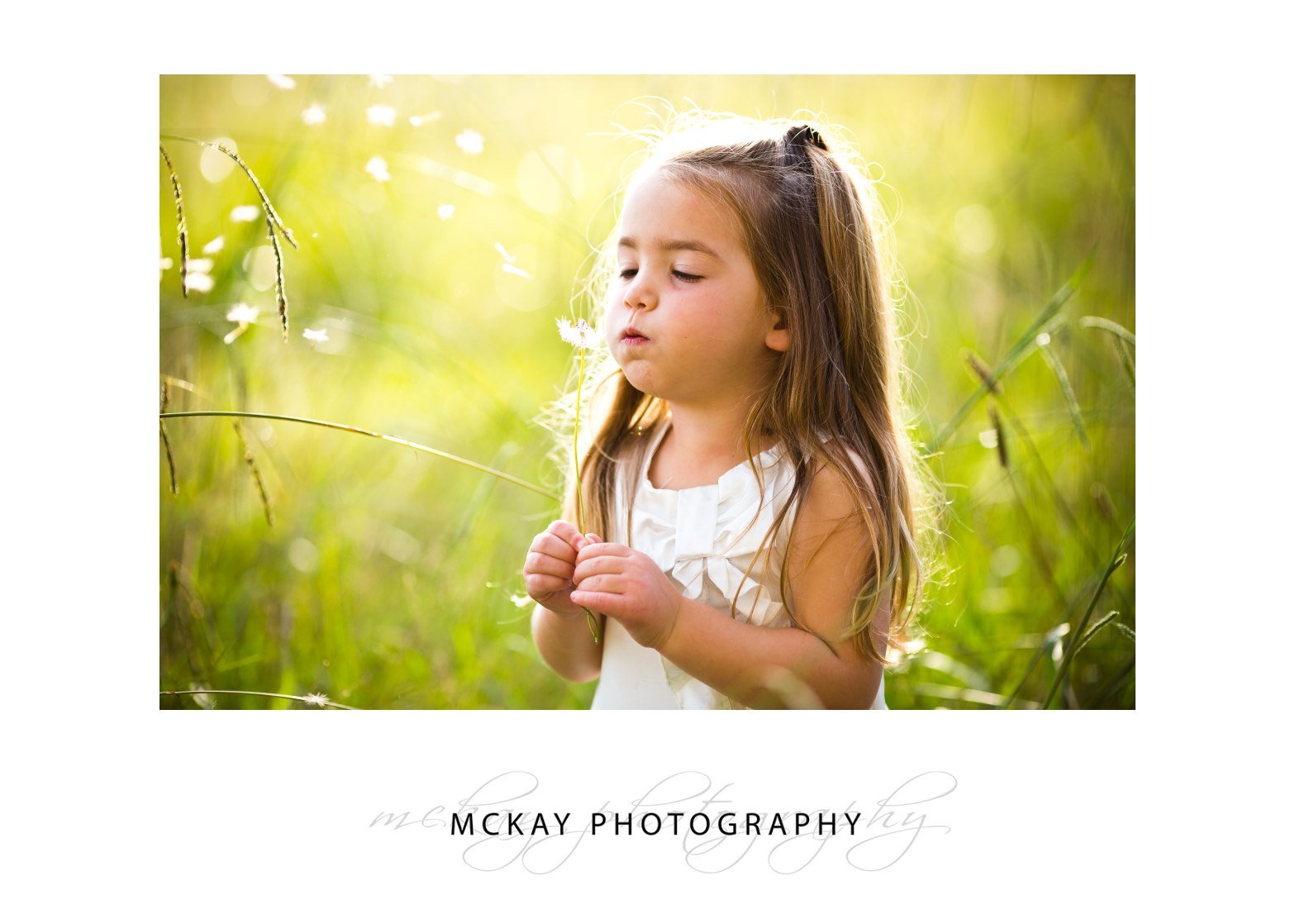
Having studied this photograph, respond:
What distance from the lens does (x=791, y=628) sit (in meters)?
1.12

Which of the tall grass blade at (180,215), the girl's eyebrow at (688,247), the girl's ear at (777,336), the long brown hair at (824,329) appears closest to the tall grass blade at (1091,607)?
the long brown hair at (824,329)

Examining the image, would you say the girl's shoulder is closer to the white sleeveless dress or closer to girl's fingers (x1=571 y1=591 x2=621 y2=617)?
the white sleeveless dress

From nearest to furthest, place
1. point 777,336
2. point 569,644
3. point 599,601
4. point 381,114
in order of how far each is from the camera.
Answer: point 599,601 < point 777,336 < point 569,644 < point 381,114

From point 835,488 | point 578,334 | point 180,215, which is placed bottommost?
point 835,488

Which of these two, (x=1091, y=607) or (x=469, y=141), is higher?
(x=469, y=141)

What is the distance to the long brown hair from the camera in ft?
3.70

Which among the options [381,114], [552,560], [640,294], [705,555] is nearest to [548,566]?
[552,560]

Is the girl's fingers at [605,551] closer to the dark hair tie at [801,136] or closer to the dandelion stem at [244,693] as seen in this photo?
the dandelion stem at [244,693]

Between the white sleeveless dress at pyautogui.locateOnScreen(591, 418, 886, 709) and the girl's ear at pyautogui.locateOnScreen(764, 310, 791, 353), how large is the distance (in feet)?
0.37

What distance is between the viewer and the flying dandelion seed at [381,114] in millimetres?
1398

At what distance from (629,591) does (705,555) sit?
0.12m

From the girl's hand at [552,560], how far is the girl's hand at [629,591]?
0.08ft
